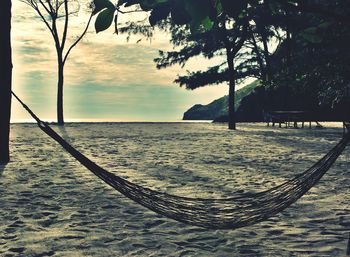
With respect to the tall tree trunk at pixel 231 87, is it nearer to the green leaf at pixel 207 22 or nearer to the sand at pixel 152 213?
the sand at pixel 152 213

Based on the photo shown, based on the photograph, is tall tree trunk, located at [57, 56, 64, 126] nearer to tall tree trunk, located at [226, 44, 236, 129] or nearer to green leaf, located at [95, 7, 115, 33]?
tall tree trunk, located at [226, 44, 236, 129]

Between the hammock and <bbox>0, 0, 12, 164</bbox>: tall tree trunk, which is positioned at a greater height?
<bbox>0, 0, 12, 164</bbox>: tall tree trunk

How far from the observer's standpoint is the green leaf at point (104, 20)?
174cm

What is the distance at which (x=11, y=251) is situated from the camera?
3.69 meters

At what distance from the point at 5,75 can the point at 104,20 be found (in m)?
8.31

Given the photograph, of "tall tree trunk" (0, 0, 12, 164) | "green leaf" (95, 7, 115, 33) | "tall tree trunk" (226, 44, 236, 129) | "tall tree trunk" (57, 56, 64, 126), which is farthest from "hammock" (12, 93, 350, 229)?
"tall tree trunk" (57, 56, 64, 126)

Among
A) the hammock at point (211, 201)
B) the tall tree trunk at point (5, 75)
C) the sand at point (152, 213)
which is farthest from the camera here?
the tall tree trunk at point (5, 75)

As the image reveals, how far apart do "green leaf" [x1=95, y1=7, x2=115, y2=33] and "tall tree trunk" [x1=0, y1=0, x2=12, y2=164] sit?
26.9 feet

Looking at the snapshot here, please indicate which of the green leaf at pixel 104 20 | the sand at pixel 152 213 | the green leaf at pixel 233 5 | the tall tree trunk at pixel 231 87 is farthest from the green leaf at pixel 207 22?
the tall tree trunk at pixel 231 87

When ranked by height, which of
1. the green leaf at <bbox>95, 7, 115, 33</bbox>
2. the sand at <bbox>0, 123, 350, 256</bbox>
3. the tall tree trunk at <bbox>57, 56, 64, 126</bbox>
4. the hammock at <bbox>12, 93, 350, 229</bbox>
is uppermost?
the tall tree trunk at <bbox>57, 56, 64, 126</bbox>

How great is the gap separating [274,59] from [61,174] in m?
20.8

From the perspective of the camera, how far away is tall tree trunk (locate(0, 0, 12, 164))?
9422 mm

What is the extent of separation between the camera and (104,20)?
175 cm

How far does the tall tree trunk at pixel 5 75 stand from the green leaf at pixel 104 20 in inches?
323
